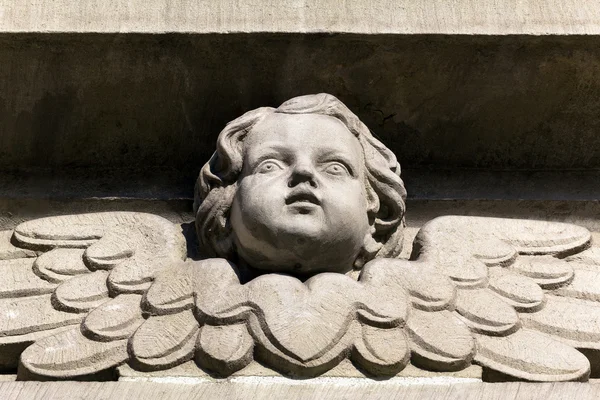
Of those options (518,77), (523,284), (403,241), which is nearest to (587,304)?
(523,284)

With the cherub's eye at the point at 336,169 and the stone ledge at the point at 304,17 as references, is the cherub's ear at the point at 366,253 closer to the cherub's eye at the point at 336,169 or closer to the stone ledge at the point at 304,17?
the cherub's eye at the point at 336,169

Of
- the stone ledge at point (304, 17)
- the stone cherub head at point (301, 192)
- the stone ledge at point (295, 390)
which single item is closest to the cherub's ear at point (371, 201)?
the stone cherub head at point (301, 192)

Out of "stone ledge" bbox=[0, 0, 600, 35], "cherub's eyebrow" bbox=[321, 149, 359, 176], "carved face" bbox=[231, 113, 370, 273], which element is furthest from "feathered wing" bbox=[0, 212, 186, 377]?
"stone ledge" bbox=[0, 0, 600, 35]

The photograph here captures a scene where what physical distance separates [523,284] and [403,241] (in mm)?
411

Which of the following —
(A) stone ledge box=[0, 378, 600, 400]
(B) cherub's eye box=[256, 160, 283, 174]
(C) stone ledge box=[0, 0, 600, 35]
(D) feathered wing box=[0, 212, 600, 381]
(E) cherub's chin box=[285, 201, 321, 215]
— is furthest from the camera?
(C) stone ledge box=[0, 0, 600, 35]

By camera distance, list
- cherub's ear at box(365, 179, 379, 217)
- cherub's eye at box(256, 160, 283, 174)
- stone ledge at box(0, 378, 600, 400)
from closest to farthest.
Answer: stone ledge at box(0, 378, 600, 400)
cherub's eye at box(256, 160, 283, 174)
cherub's ear at box(365, 179, 379, 217)

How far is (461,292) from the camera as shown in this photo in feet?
12.2

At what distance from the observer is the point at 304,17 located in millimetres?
4203

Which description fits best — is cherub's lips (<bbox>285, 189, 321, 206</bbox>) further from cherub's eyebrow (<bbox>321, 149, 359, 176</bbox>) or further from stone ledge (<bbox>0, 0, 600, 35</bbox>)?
stone ledge (<bbox>0, 0, 600, 35</bbox>)

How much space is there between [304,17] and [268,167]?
2.09 feet

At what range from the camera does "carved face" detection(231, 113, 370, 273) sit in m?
3.64

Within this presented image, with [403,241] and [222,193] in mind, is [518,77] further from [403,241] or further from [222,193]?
[222,193]

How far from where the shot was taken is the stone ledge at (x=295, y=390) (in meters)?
3.36

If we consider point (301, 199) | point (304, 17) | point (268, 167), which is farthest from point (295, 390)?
point (304, 17)
